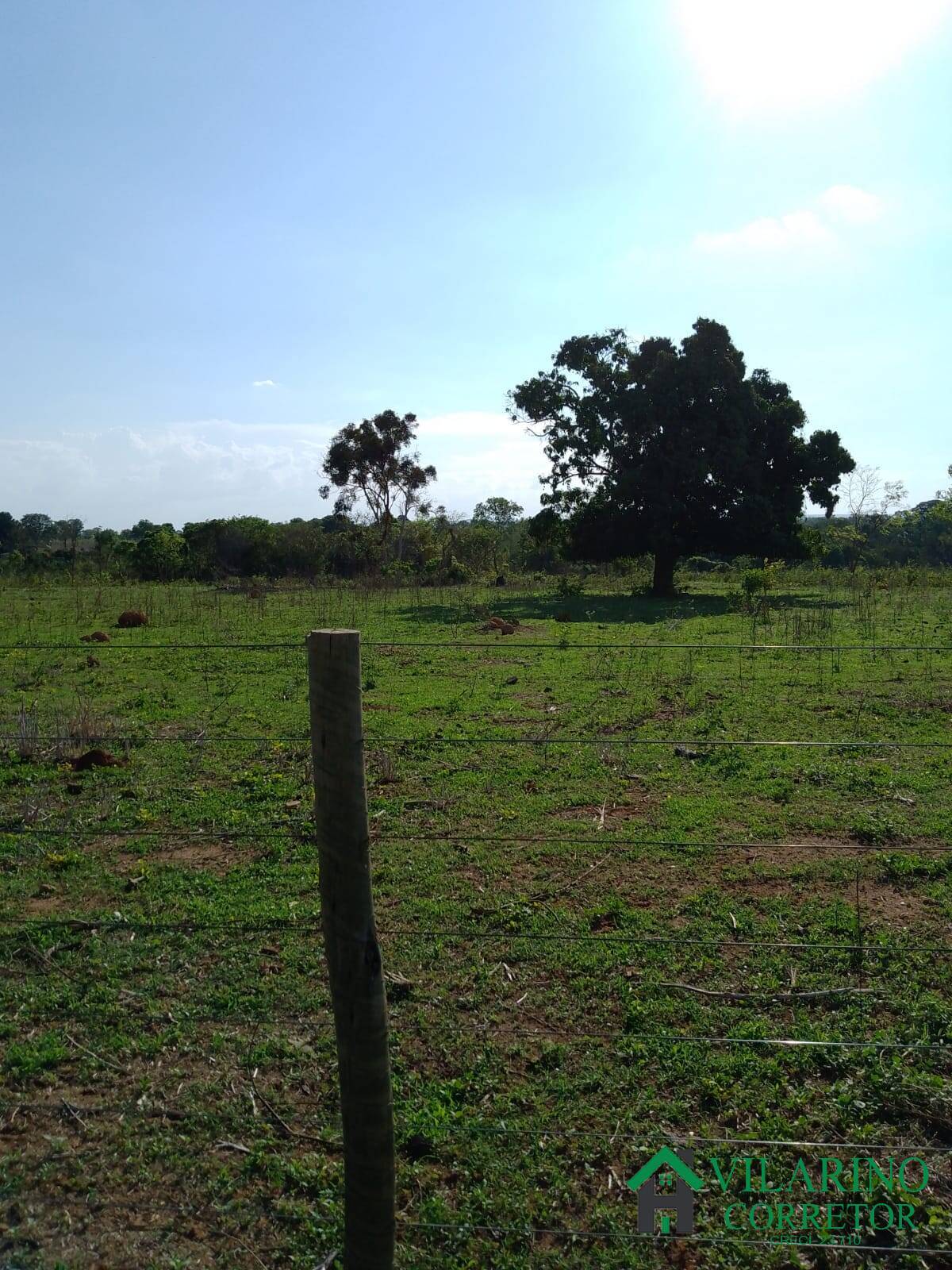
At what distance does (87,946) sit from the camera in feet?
14.2

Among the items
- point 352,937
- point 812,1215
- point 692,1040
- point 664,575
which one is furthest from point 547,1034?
point 664,575

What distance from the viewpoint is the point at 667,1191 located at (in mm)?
2760

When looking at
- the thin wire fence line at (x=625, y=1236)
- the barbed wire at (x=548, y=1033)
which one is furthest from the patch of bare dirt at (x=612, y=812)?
the thin wire fence line at (x=625, y=1236)

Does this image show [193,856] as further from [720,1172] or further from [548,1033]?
[720,1172]

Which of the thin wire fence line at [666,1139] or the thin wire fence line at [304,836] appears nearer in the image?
the thin wire fence line at [666,1139]

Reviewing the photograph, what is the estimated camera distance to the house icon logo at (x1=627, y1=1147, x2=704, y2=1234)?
8.64 ft

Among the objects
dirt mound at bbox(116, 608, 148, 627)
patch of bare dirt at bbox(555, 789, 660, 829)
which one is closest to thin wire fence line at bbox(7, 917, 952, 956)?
patch of bare dirt at bbox(555, 789, 660, 829)

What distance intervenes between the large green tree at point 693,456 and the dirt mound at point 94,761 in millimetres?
20897

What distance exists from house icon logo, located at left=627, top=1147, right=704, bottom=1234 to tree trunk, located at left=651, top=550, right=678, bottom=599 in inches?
978

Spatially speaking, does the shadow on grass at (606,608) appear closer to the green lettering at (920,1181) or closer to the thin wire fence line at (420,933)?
the thin wire fence line at (420,933)

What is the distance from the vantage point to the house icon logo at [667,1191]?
263cm

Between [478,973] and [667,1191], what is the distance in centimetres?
143

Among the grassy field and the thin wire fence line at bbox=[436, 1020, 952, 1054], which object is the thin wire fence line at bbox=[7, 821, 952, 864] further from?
the thin wire fence line at bbox=[436, 1020, 952, 1054]

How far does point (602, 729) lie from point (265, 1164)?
6.22 metres
